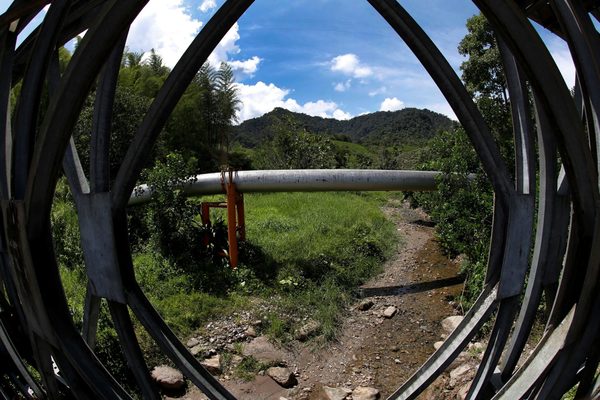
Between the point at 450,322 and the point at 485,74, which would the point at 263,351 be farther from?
the point at 485,74

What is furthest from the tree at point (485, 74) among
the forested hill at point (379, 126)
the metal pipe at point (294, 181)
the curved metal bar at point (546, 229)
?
the forested hill at point (379, 126)

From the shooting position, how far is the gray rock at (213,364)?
20.4 feet

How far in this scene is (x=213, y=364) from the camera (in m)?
6.31

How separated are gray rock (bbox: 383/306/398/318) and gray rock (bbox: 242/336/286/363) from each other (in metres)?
2.47

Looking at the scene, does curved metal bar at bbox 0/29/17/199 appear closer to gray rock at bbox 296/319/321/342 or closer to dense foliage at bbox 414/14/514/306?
gray rock at bbox 296/319/321/342

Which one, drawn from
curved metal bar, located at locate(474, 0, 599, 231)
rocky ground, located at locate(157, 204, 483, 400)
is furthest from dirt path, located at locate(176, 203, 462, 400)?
curved metal bar, located at locate(474, 0, 599, 231)

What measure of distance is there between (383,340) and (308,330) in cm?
134

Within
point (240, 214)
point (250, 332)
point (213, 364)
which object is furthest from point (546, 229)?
point (240, 214)

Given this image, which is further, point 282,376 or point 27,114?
point 282,376

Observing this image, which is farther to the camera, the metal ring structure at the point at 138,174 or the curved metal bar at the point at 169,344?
the curved metal bar at the point at 169,344

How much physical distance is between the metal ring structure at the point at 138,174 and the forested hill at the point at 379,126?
5023cm

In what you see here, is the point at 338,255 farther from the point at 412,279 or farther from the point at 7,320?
the point at 7,320

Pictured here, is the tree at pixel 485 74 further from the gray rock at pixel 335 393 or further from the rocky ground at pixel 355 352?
the gray rock at pixel 335 393

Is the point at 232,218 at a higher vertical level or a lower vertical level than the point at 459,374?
higher
